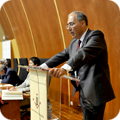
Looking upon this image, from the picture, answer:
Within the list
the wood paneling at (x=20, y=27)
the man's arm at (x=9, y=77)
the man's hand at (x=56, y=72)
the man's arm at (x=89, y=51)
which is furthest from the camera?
the wood paneling at (x=20, y=27)

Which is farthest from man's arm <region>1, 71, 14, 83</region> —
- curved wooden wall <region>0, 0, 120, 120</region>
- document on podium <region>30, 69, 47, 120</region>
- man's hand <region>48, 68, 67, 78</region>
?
man's hand <region>48, 68, 67, 78</region>

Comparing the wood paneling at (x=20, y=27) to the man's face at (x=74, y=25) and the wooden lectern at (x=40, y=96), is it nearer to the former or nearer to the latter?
the man's face at (x=74, y=25)

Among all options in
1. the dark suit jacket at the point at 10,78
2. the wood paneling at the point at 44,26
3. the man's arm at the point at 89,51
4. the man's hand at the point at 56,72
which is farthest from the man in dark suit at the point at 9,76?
the man's hand at the point at 56,72

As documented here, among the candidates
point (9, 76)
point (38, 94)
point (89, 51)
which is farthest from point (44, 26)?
point (38, 94)

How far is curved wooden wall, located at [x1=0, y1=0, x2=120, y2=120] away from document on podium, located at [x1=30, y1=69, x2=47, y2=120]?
0.22ft

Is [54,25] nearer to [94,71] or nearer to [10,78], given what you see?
[10,78]

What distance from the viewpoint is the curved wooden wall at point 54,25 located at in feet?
8.38

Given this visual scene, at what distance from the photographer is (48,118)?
3.31ft

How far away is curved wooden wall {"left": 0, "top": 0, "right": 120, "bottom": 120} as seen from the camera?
2.55 metres

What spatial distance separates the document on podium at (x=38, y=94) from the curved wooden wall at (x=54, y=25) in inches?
2.7

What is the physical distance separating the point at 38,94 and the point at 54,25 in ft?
11.5

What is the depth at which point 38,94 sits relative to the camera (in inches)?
42.3

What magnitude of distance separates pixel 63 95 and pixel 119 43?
70.7 inches

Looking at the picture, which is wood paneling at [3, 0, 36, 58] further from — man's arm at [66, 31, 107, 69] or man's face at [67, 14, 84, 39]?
man's arm at [66, 31, 107, 69]
